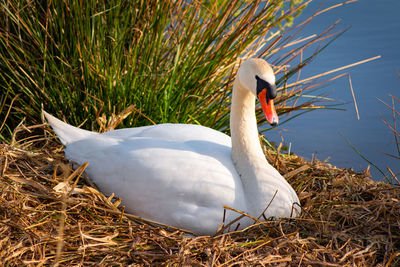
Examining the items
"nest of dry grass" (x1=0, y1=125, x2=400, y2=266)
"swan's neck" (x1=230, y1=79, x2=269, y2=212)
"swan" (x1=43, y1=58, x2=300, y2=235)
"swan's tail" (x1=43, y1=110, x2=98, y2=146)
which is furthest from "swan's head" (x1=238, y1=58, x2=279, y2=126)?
"swan's tail" (x1=43, y1=110, x2=98, y2=146)

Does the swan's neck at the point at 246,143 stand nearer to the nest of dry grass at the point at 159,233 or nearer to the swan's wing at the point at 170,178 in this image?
the swan's wing at the point at 170,178

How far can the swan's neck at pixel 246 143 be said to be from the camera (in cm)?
289

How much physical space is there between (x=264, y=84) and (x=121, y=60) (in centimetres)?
186

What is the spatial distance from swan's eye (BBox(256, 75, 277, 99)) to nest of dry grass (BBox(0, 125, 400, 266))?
0.74m

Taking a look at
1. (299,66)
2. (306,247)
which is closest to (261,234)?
(306,247)

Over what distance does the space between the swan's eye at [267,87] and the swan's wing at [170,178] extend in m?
0.54

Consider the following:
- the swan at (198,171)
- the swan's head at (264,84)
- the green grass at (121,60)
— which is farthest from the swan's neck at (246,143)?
the green grass at (121,60)

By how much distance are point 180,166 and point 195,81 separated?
1398mm

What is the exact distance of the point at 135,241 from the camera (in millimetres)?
2482

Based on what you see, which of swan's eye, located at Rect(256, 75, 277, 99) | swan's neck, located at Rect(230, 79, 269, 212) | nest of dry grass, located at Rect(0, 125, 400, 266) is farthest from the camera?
swan's neck, located at Rect(230, 79, 269, 212)

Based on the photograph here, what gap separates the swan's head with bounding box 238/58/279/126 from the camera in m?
2.65

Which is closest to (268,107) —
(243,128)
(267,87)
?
(267,87)

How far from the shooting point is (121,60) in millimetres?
4137

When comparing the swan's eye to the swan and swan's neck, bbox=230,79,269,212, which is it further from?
swan's neck, bbox=230,79,269,212
